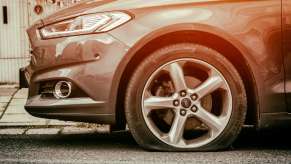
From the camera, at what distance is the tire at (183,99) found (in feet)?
16.8

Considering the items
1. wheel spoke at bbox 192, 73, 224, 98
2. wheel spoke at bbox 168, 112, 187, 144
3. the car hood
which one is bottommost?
wheel spoke at bbox 168, 112, 187, 144

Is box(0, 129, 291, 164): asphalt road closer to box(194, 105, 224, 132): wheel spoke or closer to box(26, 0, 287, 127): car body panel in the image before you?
box(194, 105, 224, 132): wheel spoke

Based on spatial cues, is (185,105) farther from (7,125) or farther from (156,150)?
(7,125)

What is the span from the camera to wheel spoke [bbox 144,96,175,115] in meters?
5.12

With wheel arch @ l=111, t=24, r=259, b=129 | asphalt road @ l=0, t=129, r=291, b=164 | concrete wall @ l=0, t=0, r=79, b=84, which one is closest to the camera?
asphalt road @ l=0, t=129, r=291, b=164

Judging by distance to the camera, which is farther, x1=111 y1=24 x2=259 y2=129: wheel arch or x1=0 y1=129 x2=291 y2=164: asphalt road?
x1=111 y1=24 x2=259 y2=129: wheel arch

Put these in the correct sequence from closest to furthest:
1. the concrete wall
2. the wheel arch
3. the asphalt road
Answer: the asphalt road → the wheel arch → the concrete wall

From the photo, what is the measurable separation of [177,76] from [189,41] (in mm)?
279

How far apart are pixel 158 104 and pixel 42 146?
1.06 metres

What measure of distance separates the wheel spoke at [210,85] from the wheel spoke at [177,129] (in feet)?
0.70

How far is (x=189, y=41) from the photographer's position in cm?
522

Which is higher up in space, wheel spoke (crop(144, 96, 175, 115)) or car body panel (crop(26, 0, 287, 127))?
car body panel (crop(26, 0, 287, 127))

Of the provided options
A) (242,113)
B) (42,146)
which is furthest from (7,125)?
(242,113)

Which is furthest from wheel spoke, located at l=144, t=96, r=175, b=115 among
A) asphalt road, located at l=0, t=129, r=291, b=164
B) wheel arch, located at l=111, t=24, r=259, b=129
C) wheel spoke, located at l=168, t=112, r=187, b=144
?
asphalt road, located at l=0, t=129, r=291, b=164
